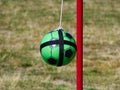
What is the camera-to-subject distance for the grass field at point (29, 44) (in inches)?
324

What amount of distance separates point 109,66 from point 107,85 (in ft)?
5.03

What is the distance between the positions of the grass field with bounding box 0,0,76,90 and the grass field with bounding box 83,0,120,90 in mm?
380

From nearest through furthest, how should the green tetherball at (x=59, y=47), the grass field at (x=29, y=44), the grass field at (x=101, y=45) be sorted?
the green tetherball at (x=59, y=47) < the grass field at (x=29, y=44) < the grass field at (x=101, y=45)

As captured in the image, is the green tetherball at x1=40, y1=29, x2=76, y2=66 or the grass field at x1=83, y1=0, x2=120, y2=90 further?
the grass field at x1=83, y1=0, x2=120, y2=90

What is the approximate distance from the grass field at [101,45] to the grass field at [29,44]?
1.25ft

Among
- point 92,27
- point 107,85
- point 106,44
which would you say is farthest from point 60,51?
point 92,27

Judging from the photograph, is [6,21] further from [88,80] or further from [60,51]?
[60,51]

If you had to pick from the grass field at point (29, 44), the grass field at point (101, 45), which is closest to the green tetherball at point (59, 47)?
the grass field at point (29, 44)

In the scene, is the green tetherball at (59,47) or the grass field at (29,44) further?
the grass field at (29,44)

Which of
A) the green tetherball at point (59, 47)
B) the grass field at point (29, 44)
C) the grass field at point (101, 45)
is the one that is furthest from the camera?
the grass field at point (101, 45)

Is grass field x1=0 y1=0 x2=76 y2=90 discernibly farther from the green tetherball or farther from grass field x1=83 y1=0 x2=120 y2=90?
the green tetherball

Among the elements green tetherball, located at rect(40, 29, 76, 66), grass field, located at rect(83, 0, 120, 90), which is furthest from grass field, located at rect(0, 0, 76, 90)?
green tetherball, located at rect(40, 29, 76, 66)

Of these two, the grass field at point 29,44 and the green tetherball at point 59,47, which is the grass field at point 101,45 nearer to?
the grass field at point 29,44

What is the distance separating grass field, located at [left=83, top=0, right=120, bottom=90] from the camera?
861 centimetres
